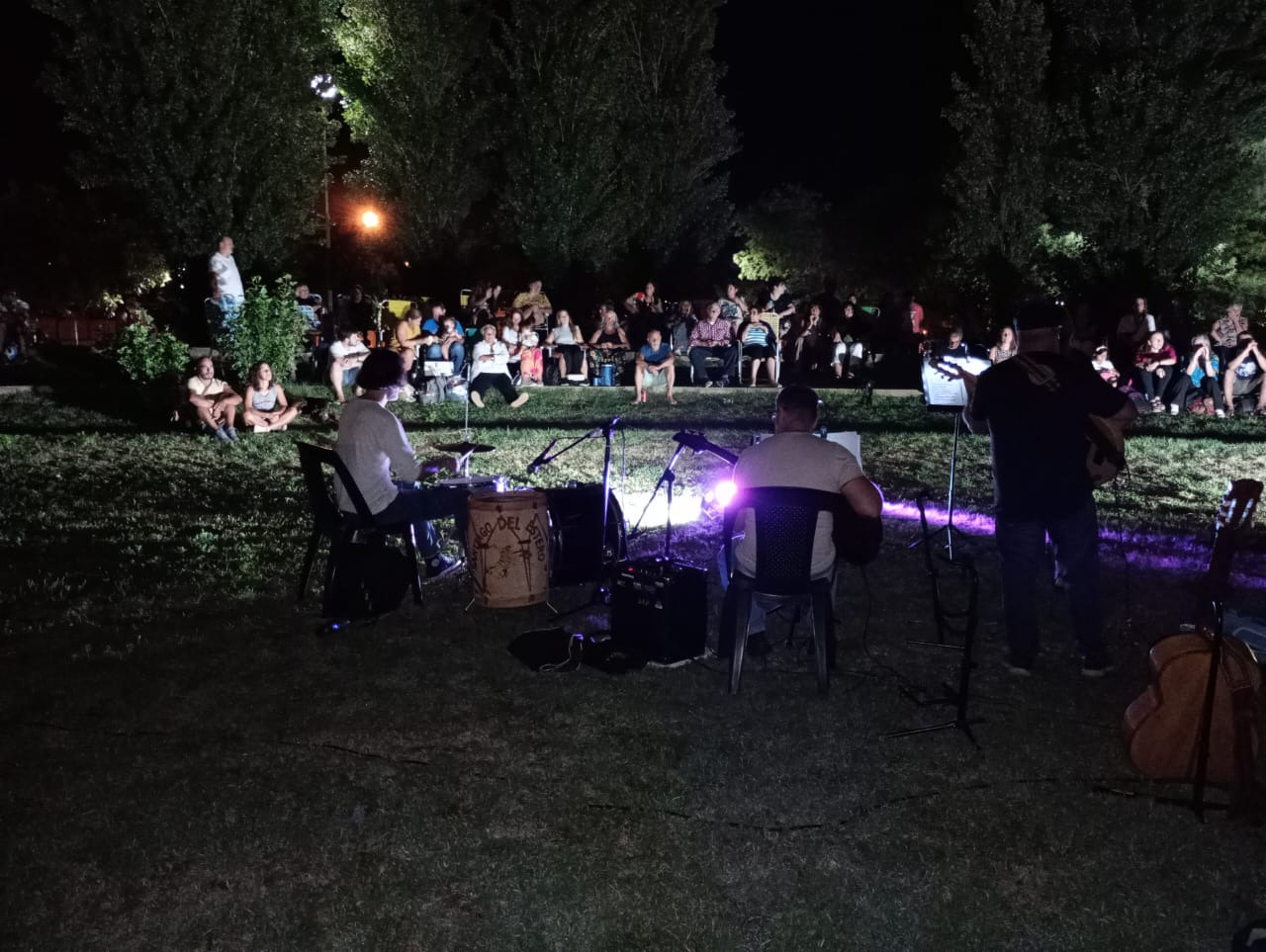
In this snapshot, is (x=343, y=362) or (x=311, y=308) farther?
(x=311, y=308)

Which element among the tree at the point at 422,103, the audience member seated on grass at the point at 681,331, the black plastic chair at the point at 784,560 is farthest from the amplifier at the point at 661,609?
the tree at the point at 422,103

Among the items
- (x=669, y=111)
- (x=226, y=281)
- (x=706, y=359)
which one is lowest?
(x=706, y=359)

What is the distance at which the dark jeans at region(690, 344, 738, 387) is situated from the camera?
60.1 ft

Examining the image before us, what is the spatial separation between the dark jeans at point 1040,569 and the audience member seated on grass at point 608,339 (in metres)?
13.6

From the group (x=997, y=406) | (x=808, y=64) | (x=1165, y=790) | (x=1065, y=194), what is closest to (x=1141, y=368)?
(x=1065, y=194)

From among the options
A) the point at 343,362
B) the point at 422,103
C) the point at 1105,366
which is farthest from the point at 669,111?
the point at 343,362

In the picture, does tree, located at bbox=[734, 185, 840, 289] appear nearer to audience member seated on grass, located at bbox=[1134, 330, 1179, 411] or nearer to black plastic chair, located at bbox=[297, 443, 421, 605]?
audience member seated on grass, located at bbox=[1134, 330, 1179, 411]

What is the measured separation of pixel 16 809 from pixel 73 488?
657 cm

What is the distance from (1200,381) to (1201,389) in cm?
15

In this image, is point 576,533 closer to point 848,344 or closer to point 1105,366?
point 1105,366

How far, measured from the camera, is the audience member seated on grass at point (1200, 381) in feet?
51.3

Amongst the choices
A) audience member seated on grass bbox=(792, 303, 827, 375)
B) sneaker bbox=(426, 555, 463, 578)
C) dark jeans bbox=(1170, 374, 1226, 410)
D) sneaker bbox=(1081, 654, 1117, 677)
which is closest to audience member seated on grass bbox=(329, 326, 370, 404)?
audience member seated on grass bbox=(792, 303, 827, 375)

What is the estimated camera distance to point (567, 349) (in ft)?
59.7

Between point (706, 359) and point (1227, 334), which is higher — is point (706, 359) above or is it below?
below
